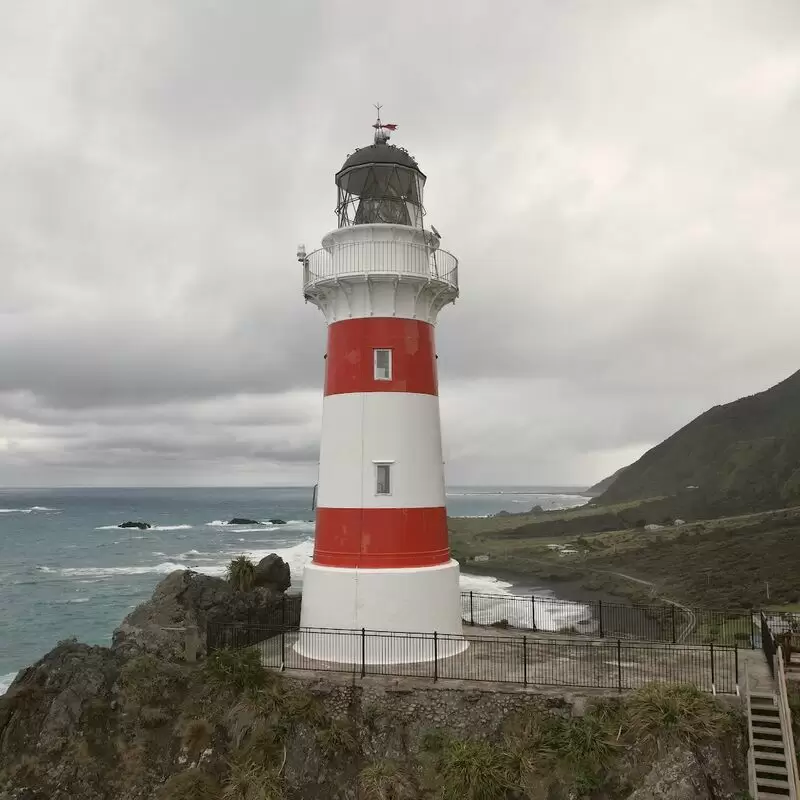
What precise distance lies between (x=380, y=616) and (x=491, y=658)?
2.56 m

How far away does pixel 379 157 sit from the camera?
17.8 metres

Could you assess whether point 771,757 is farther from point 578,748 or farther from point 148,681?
point 148,681

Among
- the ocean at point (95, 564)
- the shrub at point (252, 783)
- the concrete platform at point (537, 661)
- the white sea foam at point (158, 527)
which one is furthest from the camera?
the white sea foam at point (158, 527)

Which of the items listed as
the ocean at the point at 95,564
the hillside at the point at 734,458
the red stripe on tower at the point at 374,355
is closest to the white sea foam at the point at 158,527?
the ocean at the point at 95,564

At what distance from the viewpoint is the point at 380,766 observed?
13.7m

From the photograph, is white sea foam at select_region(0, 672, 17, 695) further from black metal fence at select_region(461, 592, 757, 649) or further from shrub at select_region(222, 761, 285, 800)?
A: shrub at select_region(222, 761, 285, 800)

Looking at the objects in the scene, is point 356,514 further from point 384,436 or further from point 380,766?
point 380,766

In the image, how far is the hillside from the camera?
6616 cm

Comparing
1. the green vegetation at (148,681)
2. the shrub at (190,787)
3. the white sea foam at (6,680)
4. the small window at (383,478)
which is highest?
the small window at (383,478)

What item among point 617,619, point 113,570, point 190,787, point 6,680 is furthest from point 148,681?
point 113,570

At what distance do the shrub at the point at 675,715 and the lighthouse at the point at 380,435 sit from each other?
A: 4.84 m

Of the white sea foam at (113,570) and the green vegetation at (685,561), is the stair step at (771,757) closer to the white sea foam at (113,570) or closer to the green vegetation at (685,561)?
the green vegetation at (685,561)

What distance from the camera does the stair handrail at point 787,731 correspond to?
11.8 metres

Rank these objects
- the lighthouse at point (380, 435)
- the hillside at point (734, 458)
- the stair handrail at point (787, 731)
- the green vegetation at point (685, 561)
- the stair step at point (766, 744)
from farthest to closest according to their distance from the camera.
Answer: the hillside at point (734, 458)
the green vegetation at point (685, 561)
the lighthouse at point (380, 435)
the stair step at point (766, 744)
the stair handrail at point (787, 731)
